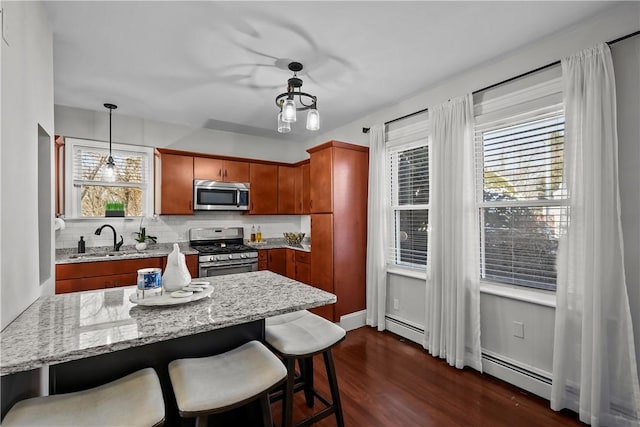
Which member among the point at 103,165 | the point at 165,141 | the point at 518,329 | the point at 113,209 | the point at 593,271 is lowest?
the point at 518,329

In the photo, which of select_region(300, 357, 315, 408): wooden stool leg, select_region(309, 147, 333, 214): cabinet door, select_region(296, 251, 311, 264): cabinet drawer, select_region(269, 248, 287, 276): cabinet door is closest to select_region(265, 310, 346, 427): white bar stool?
select_region(300, 357, 315, 408): wooden stool leg

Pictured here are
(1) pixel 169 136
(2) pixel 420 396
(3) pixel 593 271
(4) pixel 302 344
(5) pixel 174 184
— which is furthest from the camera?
(1) pixel 169 136

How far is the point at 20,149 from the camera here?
1.37m

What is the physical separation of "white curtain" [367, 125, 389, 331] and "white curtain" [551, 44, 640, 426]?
1728 millimetres

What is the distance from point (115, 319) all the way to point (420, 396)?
2113mm

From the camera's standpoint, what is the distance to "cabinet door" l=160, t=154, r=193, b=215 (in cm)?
394

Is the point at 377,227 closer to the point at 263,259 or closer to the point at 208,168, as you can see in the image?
the point at 263,259

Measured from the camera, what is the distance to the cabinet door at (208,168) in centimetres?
Answer: 414

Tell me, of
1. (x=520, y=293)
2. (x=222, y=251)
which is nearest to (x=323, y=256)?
(x=222, y=251)

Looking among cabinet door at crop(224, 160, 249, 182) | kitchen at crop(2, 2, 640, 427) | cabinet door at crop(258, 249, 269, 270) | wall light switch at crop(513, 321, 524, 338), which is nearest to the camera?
kitchen at crop(2, 2, 640, 427)

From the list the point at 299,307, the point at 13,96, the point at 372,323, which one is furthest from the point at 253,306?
the point at 372,323

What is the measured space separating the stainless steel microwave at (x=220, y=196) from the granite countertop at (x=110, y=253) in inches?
25.6

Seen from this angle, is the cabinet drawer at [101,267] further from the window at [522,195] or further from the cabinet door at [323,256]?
the window at [522,195]

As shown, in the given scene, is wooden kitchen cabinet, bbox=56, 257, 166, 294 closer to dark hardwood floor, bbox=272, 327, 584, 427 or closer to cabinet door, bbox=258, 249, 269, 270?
cabinet door, bbox=258, 249, 269, 270
